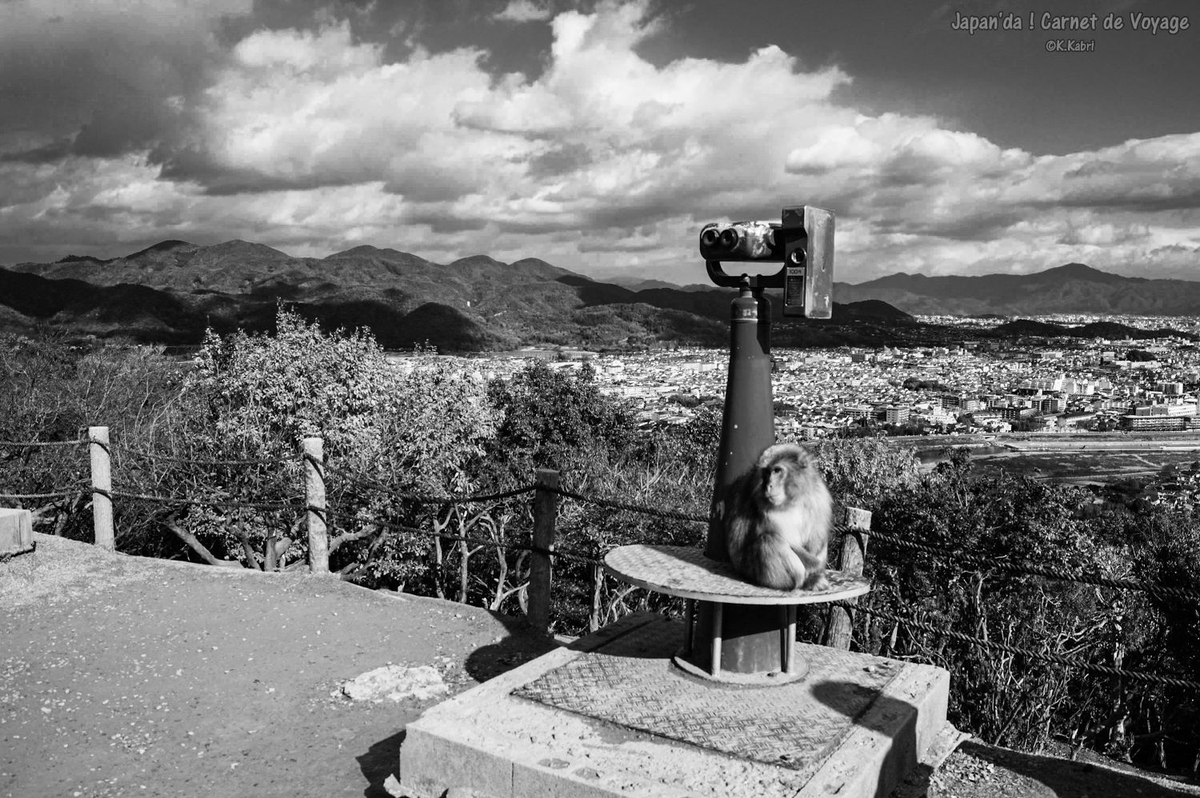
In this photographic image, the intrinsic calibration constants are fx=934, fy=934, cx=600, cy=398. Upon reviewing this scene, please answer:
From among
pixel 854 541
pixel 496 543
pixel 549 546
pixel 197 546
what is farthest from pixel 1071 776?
pixel 197 546

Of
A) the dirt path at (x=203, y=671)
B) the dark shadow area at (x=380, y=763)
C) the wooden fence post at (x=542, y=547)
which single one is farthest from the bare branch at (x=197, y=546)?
the dark shadow area at (x=380, y=763)

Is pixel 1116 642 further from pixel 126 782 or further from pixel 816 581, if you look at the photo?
pixel 126 782

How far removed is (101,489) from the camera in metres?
8.55

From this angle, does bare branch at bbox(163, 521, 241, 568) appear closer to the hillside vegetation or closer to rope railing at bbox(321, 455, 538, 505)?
the hillside vegetation

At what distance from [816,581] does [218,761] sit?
10.1 ft

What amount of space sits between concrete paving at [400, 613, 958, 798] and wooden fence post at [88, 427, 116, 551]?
5585 millimetres

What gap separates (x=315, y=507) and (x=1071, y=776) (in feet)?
18.8

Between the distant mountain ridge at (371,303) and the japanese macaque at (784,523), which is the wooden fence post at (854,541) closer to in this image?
the japanese macaque at (784,523)

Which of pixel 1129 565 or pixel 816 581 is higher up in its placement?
pixel 816 581

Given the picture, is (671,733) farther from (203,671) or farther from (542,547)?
(203,671)

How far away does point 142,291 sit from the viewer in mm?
53250

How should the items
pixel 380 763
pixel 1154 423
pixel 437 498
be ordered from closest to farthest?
pixel 380 763 < pixel 437 498 < pixel 1154 423

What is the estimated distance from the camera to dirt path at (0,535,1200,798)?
14.8ft

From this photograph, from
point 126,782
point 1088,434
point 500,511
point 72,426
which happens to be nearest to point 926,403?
point 1088,434
